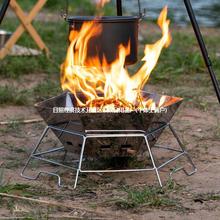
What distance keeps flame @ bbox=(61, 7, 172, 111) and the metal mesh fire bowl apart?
0.43 ft

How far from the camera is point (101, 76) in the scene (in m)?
4.71

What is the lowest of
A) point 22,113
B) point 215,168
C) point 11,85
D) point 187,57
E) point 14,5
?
point 215,168

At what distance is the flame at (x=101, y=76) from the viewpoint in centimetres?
446

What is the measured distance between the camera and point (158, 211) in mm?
3938

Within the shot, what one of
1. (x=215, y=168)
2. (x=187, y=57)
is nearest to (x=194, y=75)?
(x=187, y=57)

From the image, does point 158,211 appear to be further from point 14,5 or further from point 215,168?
point 14,5

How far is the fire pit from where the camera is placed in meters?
4.34

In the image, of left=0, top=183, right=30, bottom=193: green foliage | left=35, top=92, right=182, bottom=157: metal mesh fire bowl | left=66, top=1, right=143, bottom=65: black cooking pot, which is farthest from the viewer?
left=66, top=1, right=143, bottom=65: black cooking pot

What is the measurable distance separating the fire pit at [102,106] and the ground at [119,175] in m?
0.12

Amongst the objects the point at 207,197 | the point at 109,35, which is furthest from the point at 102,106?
the point at 207,197

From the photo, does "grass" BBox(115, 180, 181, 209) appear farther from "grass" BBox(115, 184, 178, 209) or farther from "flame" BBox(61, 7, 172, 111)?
"flame" BBox(61, 7, 172, 111)

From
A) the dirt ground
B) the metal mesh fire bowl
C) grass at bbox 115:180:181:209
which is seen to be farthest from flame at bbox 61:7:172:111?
grass at bbox 115:180:181:209

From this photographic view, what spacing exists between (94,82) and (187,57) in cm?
335

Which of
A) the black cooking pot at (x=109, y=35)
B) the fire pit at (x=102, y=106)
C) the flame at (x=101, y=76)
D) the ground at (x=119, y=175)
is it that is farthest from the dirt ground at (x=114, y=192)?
the black cooking pot at (x=109, y=35)
